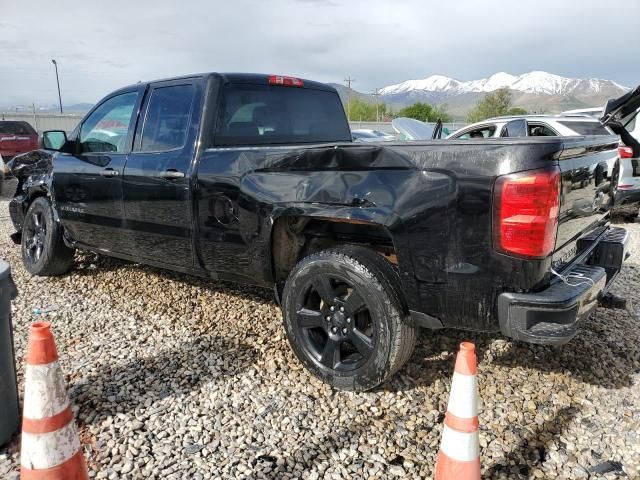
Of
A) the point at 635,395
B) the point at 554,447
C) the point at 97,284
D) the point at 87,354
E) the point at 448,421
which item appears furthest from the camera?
the point at 97,284

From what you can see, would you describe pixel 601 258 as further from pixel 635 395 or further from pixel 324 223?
pixel 324 223

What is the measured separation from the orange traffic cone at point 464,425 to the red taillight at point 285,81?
9.10 ft

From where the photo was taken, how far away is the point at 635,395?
298 centimetres

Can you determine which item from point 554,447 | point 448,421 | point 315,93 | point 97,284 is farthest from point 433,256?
point 97,284

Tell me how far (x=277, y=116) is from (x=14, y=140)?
13.6 metres

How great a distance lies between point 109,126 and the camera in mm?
4520

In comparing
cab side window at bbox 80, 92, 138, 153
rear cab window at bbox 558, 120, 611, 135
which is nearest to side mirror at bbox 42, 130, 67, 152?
cab side window at bbox 80, 92, 138, 153

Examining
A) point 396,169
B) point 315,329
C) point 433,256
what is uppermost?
point 396,169

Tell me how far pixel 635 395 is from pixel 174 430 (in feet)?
8.67

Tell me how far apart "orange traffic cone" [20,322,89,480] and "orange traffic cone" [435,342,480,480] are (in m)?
1.46

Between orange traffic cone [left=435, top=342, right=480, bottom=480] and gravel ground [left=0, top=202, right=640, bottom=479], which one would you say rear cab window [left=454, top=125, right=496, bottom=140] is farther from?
A: orange traffic cone [left=435, top=342, right=480, bottom=480]

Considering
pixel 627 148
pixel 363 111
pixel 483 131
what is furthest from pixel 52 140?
pixel 363 111

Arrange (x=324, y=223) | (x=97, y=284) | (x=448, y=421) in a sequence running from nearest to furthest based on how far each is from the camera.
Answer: (x=448, y=421) < (x=324, y=223) < (x=97, y=284)

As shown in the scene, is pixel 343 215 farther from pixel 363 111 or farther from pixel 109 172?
pixel 363 111
